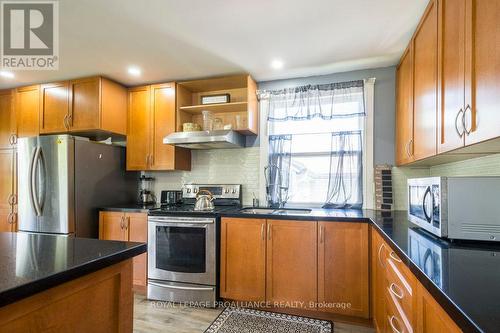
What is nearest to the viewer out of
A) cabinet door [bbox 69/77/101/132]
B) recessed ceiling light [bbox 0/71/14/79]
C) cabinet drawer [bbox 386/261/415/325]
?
cabinet drawer [bbox 386/261/415/325]

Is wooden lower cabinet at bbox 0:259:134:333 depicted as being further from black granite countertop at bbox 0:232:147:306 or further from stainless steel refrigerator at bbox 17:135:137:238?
stainless steel refrigerator at bbox 17:135:137:238

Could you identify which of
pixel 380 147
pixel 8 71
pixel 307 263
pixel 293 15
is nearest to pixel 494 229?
pixel 307 263

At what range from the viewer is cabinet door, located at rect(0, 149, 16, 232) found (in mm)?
3051

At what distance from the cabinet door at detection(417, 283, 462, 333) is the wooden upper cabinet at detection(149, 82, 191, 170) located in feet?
8.46

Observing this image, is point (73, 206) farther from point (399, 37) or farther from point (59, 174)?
point (399, 37)

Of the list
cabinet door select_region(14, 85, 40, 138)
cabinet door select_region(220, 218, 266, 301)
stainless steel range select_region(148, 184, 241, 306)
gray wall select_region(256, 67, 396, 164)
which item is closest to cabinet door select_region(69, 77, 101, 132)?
cabinet door select_region(14, 85, 40, 138)

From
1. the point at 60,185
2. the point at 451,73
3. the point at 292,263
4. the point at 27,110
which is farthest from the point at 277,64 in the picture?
the point at 27,110

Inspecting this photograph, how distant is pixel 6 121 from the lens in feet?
10.7

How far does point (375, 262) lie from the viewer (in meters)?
1.89

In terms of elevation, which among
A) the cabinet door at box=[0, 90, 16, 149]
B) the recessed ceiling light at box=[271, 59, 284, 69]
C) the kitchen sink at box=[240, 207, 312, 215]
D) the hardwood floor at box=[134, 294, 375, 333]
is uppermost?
the recessed ceiling light at box=[271, 59, 284, 69]

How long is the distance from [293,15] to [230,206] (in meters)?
1.98

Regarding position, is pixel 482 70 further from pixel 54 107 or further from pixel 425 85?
pixel 54 107

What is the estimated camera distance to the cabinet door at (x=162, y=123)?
298 centimetres

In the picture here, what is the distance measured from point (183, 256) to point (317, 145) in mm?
1833
